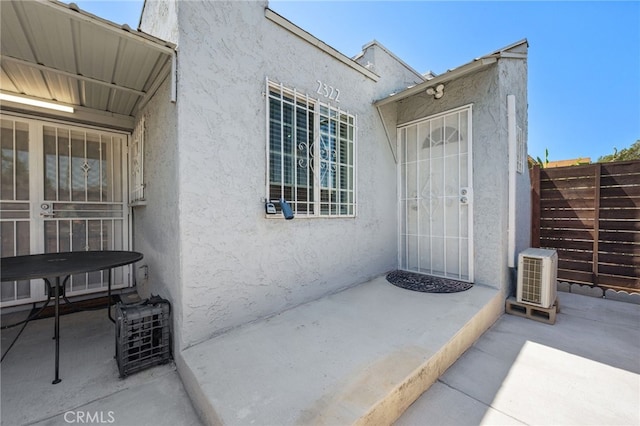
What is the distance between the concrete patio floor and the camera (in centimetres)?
215

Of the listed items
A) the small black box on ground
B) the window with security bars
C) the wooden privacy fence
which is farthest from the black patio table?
the wooden privacy fence

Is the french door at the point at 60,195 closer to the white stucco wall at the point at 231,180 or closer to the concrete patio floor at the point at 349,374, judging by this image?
the concrete patio floor at the point at 349,374

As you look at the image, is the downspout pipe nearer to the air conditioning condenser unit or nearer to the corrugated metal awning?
the air conditioning condenser unit

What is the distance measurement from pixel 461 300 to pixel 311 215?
9.42ft

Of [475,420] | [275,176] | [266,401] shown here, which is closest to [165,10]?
[275,176]

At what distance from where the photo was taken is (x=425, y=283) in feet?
16.6

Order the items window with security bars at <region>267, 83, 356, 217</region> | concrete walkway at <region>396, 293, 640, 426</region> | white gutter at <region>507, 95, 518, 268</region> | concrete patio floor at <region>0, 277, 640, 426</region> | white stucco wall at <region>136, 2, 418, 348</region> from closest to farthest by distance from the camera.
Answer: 1. concrete patio floor at <region>0, 277, 640, 426</region>
2. concrete walkway at <region>396, 293, 640, 426</region>
3. white stucco wall at <region>136, 2, 418, 348</region>
4. window with security bars at <region>267, 83, 356, 217</region>
5. white gutter at <region>507, 95, 518, 268</region>

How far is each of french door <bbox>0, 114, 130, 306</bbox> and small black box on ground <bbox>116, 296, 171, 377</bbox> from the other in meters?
3.04

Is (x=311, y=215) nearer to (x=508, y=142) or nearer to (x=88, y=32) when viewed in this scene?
(x=88, y=32)

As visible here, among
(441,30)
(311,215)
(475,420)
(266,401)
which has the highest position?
(441,30)

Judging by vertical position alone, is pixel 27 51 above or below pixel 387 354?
above

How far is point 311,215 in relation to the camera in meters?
4.21

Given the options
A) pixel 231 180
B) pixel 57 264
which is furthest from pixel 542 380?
pixel 57 264

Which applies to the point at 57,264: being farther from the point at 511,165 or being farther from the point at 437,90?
the point at 511,165
